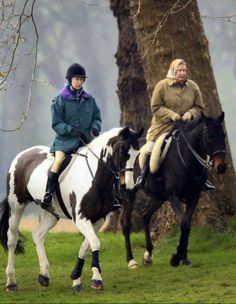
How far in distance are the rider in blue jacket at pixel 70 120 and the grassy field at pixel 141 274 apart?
1265 mm

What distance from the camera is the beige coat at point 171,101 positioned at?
567 inches

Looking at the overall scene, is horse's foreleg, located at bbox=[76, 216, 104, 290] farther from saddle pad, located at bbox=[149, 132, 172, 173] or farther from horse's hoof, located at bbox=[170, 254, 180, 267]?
saddle pad, located at bbox=[149, 132, 172, 173]

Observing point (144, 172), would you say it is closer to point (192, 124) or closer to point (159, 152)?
point (159, 152)

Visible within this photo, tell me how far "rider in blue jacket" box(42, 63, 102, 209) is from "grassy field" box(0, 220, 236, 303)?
1265mm

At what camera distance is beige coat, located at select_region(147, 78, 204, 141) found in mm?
14398

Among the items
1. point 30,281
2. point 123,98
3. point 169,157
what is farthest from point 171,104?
point 123,98

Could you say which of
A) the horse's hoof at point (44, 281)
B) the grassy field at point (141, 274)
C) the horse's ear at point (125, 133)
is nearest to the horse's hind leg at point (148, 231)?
the grassy field at point (141, 274)

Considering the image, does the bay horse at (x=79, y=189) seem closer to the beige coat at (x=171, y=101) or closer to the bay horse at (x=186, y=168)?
the bay horse at (x=186, y=168)

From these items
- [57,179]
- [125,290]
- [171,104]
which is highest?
[171,104]

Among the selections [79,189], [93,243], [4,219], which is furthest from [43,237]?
[93,243]

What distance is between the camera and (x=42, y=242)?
12812mm

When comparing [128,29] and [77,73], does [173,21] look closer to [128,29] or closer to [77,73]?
[128,29]

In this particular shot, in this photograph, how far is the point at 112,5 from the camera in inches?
788

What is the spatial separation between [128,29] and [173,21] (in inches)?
132
